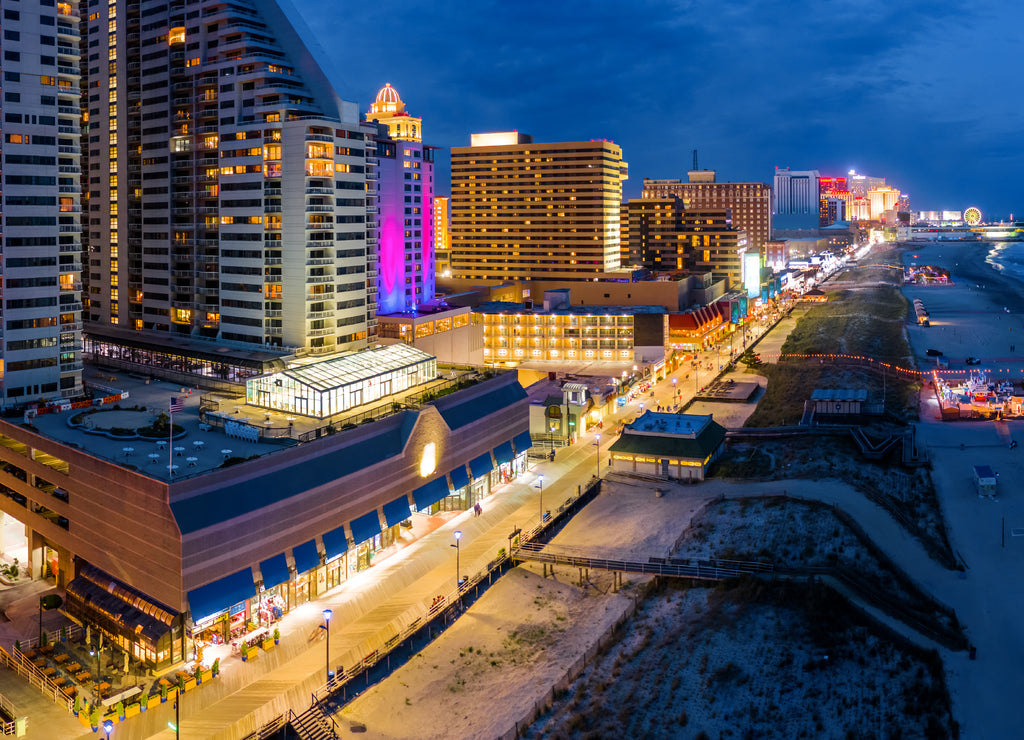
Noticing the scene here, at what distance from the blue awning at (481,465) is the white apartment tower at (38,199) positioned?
30966 mm

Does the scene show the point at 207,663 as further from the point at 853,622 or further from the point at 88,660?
the point at 853,622

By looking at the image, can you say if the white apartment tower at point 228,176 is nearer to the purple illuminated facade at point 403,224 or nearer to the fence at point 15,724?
the purple illuminated facade at point 403,224

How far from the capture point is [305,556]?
49344 mm

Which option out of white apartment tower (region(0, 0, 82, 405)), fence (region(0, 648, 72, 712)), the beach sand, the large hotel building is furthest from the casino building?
the large hotel building

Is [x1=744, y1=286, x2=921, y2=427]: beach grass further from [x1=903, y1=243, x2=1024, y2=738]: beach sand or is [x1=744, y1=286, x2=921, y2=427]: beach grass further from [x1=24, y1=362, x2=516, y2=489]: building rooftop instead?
[x1=24, y1=362, x2=516, y2=489]: building rooftop

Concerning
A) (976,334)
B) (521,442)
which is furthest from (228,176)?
(976,334)

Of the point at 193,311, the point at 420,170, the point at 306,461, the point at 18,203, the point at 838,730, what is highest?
the point at 420,170

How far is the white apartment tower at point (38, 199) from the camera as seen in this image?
197 feet

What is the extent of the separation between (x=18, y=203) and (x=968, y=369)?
10445 centimetres

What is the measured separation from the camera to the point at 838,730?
126 feet

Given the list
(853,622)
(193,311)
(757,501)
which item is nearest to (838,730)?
(853,622)

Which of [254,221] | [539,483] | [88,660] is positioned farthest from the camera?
[254,221]


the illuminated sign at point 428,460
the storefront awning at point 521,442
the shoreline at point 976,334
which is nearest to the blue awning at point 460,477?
the illuminated sign at point 428,460

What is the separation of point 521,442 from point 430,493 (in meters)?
15.2
